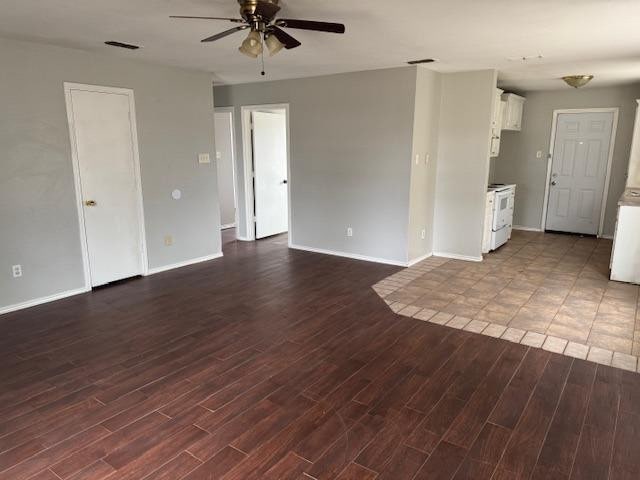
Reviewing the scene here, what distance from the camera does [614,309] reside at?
4113 millimetres

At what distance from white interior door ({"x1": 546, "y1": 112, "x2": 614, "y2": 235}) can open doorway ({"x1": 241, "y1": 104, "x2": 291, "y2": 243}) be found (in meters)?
4.73

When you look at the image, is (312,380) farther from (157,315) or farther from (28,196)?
(28,196)

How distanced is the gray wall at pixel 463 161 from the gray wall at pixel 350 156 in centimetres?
83

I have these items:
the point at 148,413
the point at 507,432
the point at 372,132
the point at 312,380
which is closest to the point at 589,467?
the point at 507,432

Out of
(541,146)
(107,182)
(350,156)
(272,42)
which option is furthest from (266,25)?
(541,146)

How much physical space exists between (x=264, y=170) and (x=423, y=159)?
2.67 metres

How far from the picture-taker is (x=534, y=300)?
435 centimetres

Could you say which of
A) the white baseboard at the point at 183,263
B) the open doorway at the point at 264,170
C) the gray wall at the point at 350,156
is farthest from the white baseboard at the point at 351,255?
the white baseboard at the point at 183,263

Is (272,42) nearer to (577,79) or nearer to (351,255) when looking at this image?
(351,255)

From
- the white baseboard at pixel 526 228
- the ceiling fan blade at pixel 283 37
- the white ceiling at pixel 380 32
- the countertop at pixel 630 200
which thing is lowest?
the white baseboard at pixel 526 228

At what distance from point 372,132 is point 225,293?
2694 millimetres

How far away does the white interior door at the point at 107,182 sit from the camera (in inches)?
174

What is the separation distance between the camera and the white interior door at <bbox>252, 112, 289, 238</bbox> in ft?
22.5

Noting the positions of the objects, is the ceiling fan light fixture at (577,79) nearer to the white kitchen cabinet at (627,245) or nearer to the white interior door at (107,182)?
the white kitchen cabinet at (627,245)
